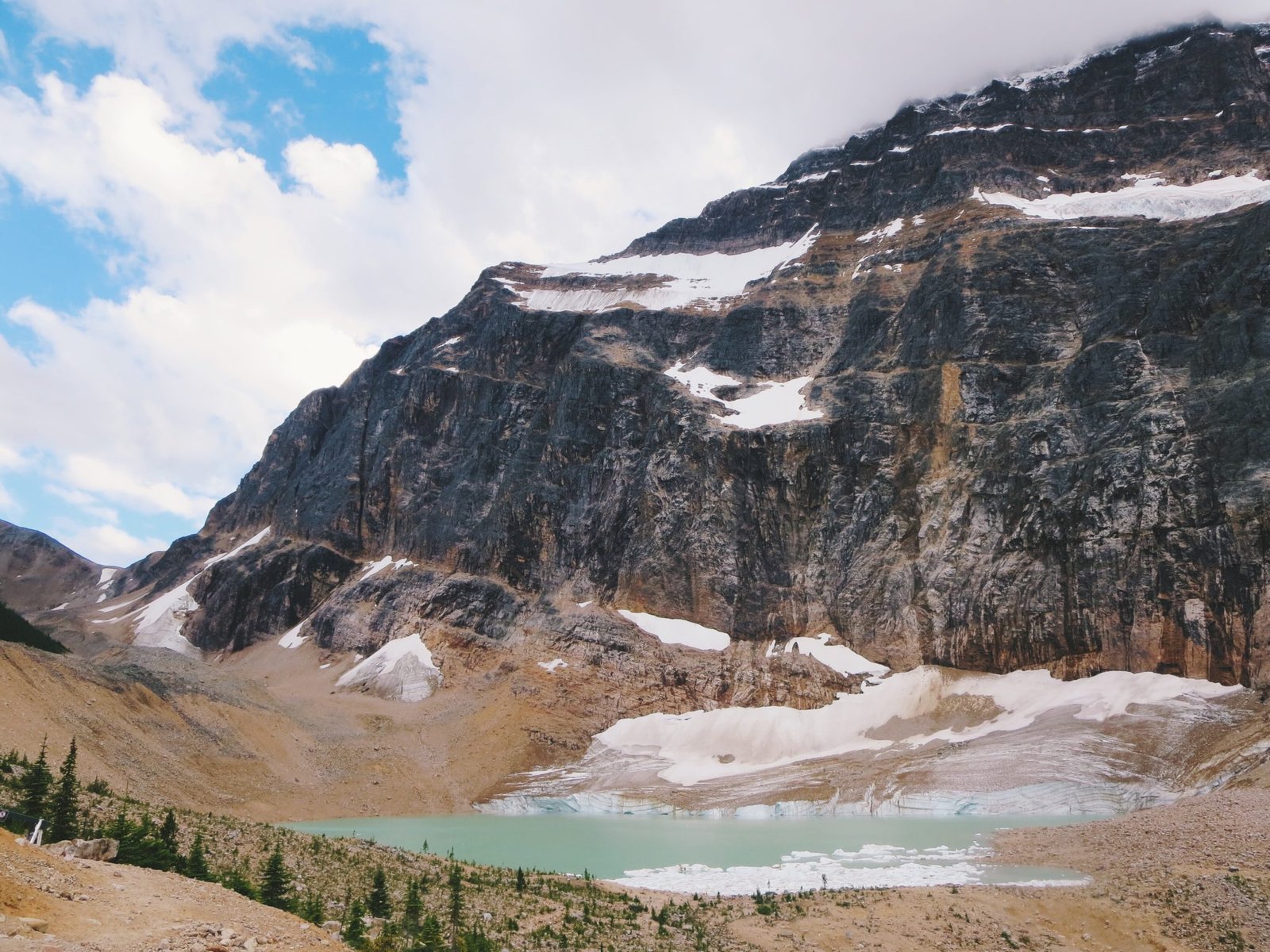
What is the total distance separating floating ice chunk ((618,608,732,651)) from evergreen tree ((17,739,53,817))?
168ft

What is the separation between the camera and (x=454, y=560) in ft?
272

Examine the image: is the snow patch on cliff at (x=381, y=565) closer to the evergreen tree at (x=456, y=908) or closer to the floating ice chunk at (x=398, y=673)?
the floating ice chunk at (x=398, y=673)

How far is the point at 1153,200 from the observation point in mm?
76812

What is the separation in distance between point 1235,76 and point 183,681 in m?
107

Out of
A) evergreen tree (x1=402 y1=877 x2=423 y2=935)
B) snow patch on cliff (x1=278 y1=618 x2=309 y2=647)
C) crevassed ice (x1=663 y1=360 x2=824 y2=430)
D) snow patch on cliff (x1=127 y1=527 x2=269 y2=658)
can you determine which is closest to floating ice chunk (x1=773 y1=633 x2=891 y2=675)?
crevassed ice (x1=663 y1=360 x2=824 y2=430)

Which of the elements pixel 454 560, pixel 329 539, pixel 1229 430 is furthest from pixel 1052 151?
pixel 329 539

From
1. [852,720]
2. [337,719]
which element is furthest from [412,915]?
[337,719]

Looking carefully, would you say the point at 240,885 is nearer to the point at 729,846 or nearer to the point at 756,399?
the point at 729,846

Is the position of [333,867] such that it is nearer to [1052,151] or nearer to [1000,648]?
[1000,648]

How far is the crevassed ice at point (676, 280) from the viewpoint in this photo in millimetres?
99750

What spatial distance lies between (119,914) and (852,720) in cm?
5162

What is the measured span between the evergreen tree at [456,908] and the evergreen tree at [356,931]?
1377 millimetres

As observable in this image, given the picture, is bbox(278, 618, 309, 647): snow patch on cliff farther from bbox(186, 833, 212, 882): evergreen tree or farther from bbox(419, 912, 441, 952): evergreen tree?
bbox(419, 912, 441, 952): evergreen tree

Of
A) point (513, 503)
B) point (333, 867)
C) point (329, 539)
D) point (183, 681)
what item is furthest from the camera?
point (329, 539)
